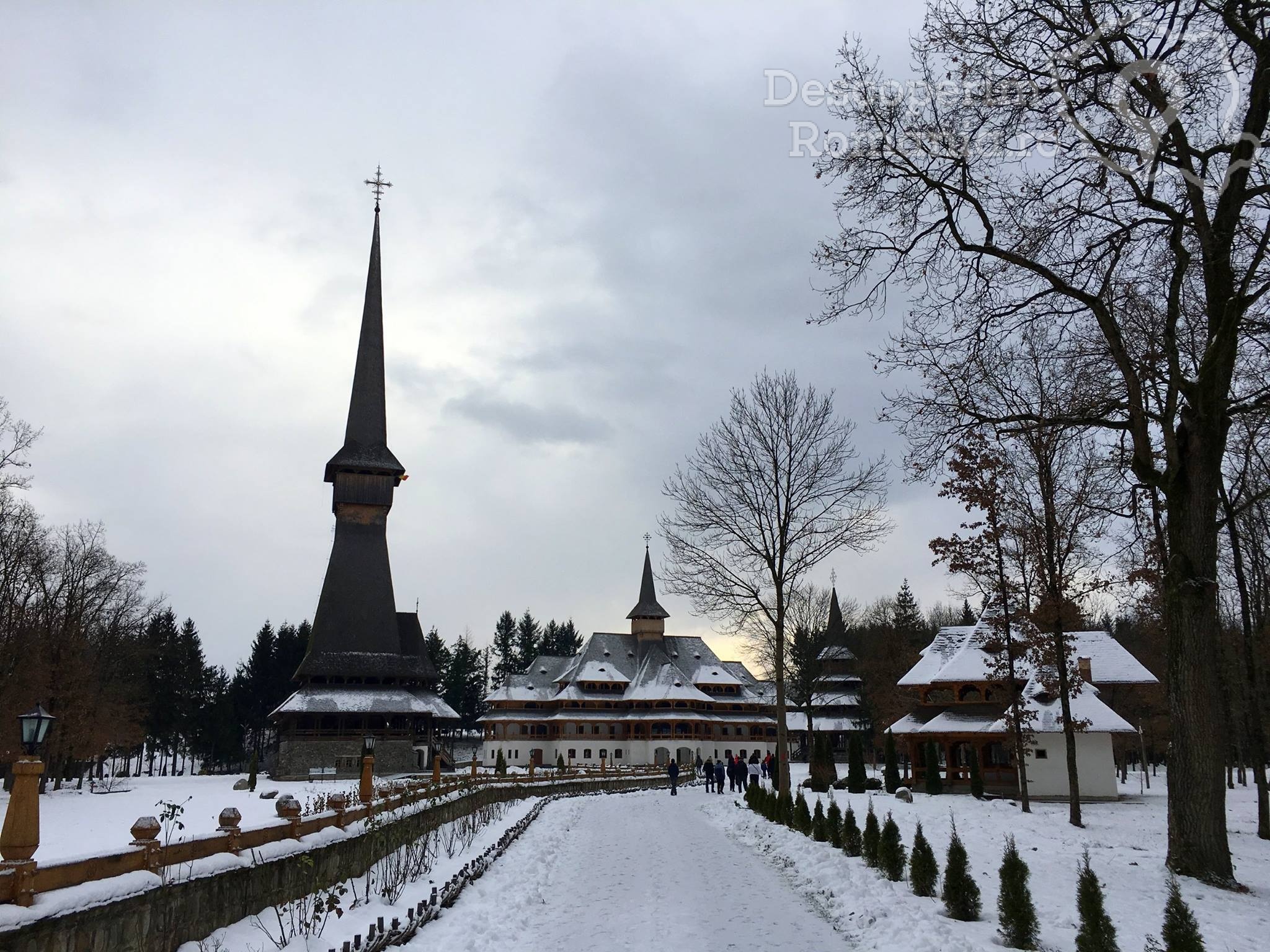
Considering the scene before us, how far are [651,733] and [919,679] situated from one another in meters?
38.3

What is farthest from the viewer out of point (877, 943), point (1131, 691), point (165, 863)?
point (1131, 691)

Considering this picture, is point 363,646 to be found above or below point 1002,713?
above

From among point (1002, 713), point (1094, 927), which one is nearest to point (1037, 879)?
point (1094, 927)

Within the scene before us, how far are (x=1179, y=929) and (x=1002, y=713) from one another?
29.7 metres

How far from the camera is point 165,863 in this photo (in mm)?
7785

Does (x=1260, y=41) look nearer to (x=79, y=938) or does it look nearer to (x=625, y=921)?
(x=625, y=921)

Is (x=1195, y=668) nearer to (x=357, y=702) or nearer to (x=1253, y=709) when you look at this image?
(x=1253, y=709)

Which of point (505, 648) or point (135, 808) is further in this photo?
point (505, 648)

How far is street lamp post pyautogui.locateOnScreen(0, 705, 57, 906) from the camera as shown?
6.09 metres

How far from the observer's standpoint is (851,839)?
15.4 meters

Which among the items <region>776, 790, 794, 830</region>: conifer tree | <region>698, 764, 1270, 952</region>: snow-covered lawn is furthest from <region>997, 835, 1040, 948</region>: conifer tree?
<region>776, 790, 794, 830</region>: conifer tree

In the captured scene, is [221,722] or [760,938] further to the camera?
[221,722]

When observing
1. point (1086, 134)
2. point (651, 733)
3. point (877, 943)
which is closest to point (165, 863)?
point (877, 943)

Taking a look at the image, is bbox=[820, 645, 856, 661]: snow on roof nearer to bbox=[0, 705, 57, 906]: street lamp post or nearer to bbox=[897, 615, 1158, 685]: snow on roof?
bbox=[897, 615, 1158, 685]: snow on roof
